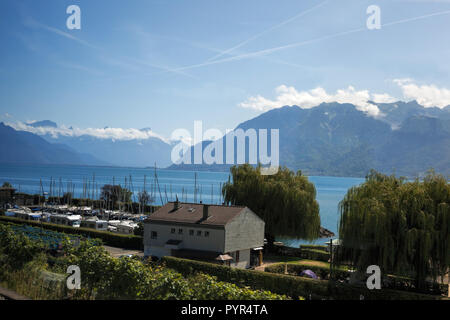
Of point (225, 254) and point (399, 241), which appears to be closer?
point (399, 241)

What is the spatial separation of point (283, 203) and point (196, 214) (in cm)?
1198

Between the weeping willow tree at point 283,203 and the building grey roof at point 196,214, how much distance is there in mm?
9039

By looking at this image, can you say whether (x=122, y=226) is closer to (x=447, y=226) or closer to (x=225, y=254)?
(x=225, y=254)

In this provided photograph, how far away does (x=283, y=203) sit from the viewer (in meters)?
47.0

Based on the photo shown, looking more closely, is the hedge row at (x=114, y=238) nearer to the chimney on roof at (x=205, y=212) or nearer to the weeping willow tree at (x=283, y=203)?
the chimney on roof at (x=205, y=212)

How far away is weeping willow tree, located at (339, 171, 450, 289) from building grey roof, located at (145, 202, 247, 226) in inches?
508

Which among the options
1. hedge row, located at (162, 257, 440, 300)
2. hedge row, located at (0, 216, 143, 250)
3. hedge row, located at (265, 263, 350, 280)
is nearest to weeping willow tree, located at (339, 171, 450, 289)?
hedge row, located at (162, 257, 440, 300)

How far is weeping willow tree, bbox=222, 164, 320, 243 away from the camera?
46781mm

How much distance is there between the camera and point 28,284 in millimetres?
13641

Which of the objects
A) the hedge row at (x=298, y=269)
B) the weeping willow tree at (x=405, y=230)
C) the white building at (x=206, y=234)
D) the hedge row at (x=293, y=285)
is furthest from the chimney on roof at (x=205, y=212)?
the weeping willow tree at (x=405, y=230)
